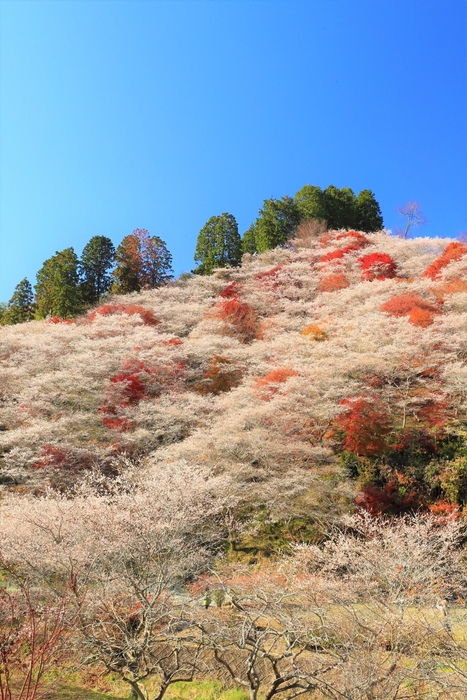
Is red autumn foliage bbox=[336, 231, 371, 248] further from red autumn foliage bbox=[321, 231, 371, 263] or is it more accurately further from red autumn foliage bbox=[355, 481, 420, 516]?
red autumn foliage bbox=[355, 481, 420, 516]

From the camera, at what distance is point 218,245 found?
3919 cm

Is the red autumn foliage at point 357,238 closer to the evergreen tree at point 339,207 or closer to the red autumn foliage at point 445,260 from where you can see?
the evergreen tree at point 339,207

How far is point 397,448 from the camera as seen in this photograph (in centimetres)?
1528

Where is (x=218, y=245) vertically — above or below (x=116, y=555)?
above

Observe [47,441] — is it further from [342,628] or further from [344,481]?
[342,628]

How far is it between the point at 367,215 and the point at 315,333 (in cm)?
2933

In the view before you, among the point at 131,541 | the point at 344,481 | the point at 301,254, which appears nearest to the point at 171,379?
the point at 344,481

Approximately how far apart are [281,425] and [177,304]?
1867 centimetres

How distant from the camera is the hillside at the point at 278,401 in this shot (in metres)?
14.4

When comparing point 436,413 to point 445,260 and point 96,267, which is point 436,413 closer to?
point 445,260

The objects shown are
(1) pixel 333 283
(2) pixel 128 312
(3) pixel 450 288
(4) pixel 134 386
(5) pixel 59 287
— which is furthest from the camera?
(5) pixel 59 287

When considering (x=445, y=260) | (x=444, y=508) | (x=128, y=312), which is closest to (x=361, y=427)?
(x=444, y=508)

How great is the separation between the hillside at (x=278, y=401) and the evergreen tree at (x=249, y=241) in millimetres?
17270

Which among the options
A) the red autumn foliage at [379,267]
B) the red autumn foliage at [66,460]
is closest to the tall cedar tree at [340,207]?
the red autumn foliage at [379,267]
